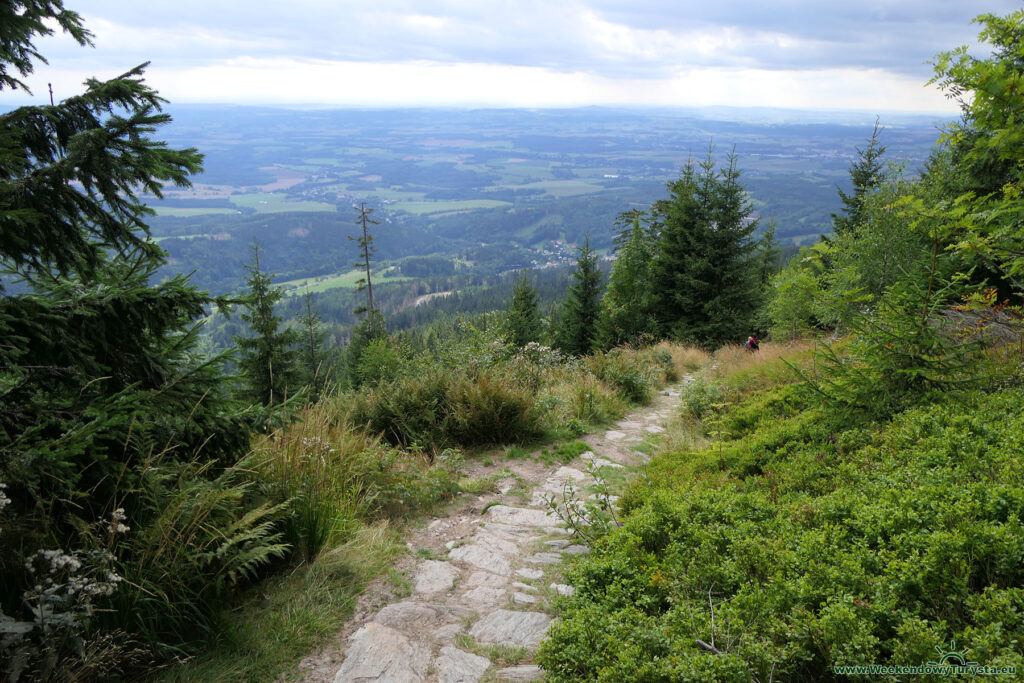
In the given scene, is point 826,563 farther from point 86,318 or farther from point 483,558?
point 86,318

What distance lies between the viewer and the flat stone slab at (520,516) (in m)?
4.25

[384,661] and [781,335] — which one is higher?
[384,661]

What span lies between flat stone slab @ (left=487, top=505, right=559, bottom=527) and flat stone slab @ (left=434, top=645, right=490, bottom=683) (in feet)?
5.63

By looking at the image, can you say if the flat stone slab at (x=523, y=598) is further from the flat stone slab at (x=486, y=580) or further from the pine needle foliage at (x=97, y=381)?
the pine needle foliage at (x=97, y=381)

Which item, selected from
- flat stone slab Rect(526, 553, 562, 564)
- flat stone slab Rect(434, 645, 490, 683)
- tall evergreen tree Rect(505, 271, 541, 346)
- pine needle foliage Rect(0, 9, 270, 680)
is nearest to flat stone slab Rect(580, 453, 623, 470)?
flat stone slab Rect(526, 553, 562, 564)

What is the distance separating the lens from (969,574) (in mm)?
1976

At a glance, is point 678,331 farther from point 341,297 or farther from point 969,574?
point 341,297

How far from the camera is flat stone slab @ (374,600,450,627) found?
2.82m

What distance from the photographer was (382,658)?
2.48 metres

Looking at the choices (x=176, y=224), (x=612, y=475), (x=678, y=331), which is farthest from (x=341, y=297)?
(x=612, y=475)

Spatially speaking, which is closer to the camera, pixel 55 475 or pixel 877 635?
pixel 877 635

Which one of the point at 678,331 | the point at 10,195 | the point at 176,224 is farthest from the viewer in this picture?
the point at 176,224

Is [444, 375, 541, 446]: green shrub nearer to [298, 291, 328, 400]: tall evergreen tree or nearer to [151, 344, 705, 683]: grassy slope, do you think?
[151, 344, 705, 683]: grassy slope

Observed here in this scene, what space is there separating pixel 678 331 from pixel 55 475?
18701 millimetres
